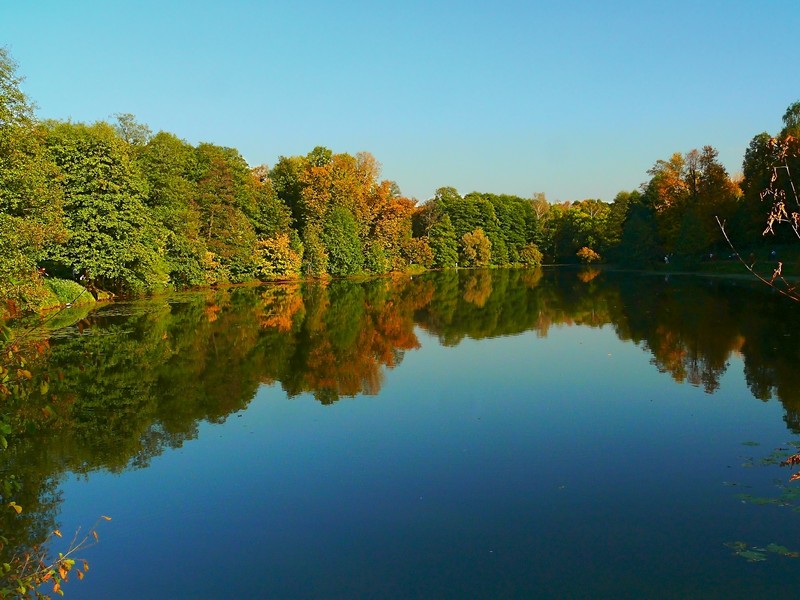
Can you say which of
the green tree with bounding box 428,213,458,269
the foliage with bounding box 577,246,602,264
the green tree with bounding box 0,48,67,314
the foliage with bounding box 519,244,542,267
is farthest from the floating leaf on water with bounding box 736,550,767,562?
the foliage with bounding box 519,244,542,267

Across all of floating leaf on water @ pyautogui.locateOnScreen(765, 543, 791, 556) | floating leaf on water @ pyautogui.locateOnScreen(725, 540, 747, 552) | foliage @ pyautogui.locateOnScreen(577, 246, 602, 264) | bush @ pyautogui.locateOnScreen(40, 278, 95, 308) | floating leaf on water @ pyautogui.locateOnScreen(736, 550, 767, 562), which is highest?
foliage @ pyautogui.locateOnScreen(577, 246, 602, 264)

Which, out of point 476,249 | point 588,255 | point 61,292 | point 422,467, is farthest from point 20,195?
point 588,255

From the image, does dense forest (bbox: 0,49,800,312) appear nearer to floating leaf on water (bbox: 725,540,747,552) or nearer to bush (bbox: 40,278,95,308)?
bush (bbox: 40,278,95,308)

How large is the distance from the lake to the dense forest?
4024 mm

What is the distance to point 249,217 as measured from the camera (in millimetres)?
62562

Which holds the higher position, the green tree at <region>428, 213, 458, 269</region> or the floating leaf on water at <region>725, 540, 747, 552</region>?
the green tree at <region>428, 213, 458, 269</region>

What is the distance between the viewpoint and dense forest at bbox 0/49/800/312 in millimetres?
26922

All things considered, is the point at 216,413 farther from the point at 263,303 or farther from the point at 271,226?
the point at 271,226

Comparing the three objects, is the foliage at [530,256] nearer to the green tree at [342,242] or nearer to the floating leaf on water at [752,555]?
the green tree at [342,242]

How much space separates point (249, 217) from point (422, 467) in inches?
2188

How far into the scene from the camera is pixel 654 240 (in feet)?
249

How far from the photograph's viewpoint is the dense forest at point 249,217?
26.9 meters

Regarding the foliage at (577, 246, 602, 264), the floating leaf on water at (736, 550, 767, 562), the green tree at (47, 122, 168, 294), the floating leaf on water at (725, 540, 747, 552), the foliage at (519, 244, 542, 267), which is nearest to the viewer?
the floating leaf on water at (736, 550, 767, 562)

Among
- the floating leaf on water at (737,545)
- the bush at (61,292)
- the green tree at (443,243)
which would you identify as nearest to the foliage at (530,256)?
the green tree at (443,243)
